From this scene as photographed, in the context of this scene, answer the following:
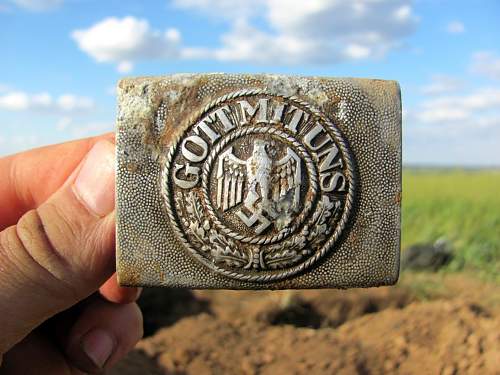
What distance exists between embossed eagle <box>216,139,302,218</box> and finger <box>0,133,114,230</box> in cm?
119

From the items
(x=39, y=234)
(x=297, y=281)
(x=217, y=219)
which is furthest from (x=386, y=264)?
(x=39, y=234)

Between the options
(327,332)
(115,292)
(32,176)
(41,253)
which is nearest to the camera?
(41,253)

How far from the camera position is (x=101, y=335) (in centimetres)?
290

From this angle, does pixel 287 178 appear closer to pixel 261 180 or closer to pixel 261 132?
pixel 261 180

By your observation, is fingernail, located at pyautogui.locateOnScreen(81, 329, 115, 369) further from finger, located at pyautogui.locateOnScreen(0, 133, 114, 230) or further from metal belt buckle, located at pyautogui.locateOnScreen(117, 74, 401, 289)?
metal belt buckle, located at pyautogui.locateOnScreen(117, 74, 401, 289)

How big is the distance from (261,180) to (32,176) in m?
1.60

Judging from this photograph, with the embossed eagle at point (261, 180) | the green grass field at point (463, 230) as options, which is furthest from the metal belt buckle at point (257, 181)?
the green grass field at point (463, 230)

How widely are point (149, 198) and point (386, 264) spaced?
1.00 metres

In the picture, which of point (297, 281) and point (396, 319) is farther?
point (396, 319)

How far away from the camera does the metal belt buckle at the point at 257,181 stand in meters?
1.93

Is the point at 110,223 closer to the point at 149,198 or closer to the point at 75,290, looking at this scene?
the point at 149,198

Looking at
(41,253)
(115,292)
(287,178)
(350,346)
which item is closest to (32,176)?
(115,292)

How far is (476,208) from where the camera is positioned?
9414mm

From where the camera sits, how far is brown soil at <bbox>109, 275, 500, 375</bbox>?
11.3ft
